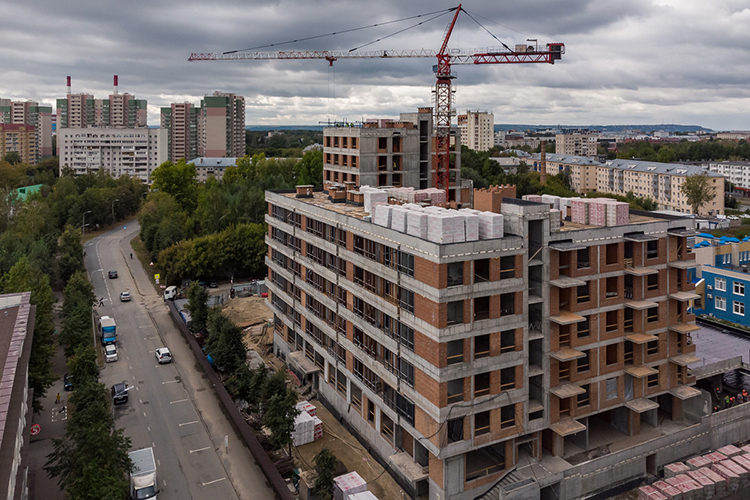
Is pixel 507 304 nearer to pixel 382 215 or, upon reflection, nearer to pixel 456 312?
pixel 456 312

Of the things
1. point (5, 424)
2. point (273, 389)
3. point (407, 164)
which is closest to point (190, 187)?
point (407, 164)

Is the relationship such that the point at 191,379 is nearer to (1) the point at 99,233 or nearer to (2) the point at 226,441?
(2) the point at 226,441

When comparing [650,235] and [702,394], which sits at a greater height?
[650,235]

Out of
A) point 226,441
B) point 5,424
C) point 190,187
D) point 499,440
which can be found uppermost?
point 190,187

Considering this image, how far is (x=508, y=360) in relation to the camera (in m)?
33.8

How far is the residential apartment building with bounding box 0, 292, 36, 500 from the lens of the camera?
23797mm

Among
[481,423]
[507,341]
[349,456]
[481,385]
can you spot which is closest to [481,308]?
[507,341]

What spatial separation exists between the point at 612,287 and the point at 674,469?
12.6 meters

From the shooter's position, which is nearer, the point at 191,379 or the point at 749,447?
the point at 749,447

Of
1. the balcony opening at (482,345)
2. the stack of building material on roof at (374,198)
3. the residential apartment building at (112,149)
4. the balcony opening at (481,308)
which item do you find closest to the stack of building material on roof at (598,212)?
the balcony opening at (481,308)

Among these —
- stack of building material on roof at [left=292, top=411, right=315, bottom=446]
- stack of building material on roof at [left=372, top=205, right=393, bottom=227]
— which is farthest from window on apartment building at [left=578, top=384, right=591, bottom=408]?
stack of building material on roof at [left=292, top=411, right=315, bottom=446]

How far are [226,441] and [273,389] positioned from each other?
5.00m

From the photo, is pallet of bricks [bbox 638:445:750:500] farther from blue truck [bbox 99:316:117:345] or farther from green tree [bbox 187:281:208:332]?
blue truck [bbox 99:316:117:345]

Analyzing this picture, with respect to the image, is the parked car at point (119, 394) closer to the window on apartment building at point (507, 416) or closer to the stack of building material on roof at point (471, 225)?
the window on apartment building at point (507, 416)
